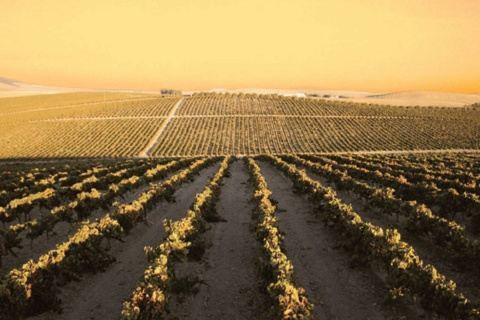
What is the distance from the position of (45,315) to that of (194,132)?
3644 inches

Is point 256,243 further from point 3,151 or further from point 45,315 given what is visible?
point 3,151

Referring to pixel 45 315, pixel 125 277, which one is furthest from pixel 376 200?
pixel 45 315

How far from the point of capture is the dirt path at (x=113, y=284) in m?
11.0

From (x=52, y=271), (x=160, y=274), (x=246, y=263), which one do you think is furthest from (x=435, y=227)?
(x=52, y=271)

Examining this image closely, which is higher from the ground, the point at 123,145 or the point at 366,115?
the point at 366,115

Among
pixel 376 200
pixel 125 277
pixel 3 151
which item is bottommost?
pixel 3 151

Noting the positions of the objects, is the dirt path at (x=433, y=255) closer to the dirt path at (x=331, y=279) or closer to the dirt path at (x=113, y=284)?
the dirt path at (x=331, y=279)

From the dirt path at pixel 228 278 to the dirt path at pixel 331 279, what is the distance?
1956 millimetres

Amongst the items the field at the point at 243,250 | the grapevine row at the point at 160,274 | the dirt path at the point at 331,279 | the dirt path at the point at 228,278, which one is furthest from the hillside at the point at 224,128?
the grapevine row at the point at 160,274

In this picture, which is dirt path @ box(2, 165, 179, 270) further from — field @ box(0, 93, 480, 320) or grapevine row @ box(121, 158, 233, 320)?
grapevine row @ box(121, 158, 233, 320)

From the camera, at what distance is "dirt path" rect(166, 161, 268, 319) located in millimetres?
11086

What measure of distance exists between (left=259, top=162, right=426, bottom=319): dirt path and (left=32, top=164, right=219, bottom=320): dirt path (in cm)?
672

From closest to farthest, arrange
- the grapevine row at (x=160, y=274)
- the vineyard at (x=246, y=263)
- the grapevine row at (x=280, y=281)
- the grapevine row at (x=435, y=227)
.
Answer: the grapevine row at (x=280, y=281) → the grapevine row at (x=160, y=274) → the vineyard at (x=246, y=263) → the grapevine row at (x=435, y=227)

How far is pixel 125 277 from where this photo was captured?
44.1 ft
